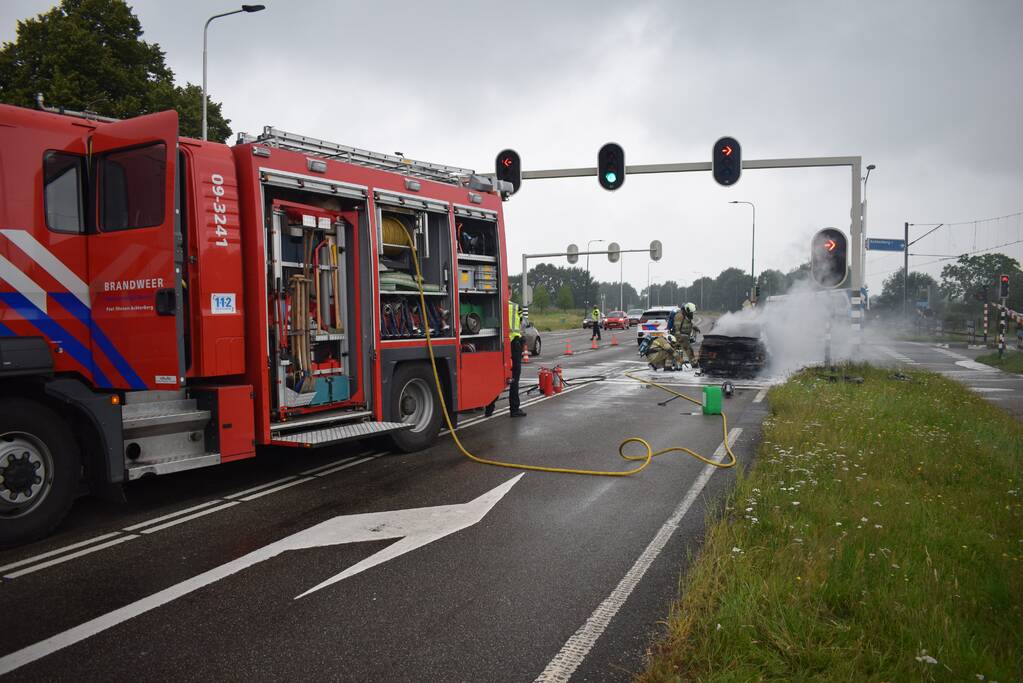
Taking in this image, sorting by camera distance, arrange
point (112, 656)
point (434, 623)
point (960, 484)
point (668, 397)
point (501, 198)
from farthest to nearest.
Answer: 1. point (668, 397)
2. point (501, 198)
3. point (960, 484)
4. point (434, 623)
5. point (112, 656)

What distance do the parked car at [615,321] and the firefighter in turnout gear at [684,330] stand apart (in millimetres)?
32516

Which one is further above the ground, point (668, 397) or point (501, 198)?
point (501, 198)

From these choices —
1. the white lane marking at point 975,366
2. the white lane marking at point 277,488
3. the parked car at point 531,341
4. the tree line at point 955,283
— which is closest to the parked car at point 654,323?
the parked car at point 531,341

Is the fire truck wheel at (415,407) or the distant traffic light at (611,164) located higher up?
the distant traffic light at (611,164)

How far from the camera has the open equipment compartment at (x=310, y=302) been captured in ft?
24.3

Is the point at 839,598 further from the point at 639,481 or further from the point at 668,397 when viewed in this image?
the point at 668,397

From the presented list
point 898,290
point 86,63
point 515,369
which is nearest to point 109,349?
point 515,369

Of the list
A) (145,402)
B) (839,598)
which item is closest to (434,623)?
(839,598)

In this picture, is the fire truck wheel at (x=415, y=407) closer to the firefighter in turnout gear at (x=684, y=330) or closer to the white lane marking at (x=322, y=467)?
the white lane marking at (x=322, y=467)

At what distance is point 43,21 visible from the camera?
27031 mm

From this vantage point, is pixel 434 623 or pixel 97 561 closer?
pixel 434 623

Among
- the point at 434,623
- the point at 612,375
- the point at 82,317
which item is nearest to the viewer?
the point at 434,623

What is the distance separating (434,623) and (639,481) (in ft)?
12.7

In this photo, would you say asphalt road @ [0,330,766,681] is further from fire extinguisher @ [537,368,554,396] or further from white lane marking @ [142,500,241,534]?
fire extinguisher @ [537,368,554,396]
